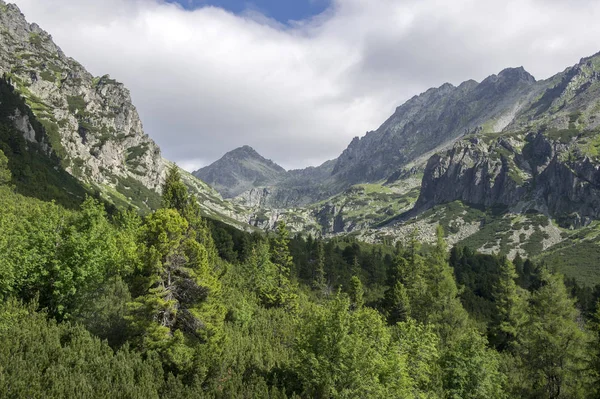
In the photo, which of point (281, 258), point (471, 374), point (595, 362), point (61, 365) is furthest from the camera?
point (281, 258)

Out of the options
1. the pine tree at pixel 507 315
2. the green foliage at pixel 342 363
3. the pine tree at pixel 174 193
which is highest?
the pine tree at pixel 174 193

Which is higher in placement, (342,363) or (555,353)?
(342,363)

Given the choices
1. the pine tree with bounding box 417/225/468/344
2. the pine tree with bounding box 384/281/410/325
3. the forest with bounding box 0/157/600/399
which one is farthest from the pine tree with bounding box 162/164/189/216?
the pine tree with bounding box 384/281/410/325

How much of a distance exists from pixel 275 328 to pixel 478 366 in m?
16.6

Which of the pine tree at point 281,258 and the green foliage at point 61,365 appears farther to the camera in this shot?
the pine tree at point 281,258

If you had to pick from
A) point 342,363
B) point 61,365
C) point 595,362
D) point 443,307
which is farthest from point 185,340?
point 443,307

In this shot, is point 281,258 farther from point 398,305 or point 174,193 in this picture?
point 398,305

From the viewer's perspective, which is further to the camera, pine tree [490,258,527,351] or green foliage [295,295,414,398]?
pine tree [490,258,527,351]

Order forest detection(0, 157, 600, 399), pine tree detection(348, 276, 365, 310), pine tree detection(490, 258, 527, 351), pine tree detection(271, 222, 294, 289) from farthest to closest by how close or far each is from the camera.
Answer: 1. pine tree detection(348, 276, 365, 310)
2. pine tree detection(271, 222, 294, 289)
3. pine tree detection(490, 258, 527, 351)
4. forest detection(0, 157, 600, 399)

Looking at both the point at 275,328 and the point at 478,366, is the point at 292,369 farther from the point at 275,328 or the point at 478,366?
the point at 478,366

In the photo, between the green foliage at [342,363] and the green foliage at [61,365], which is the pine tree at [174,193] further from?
the green foliage at [342,363]

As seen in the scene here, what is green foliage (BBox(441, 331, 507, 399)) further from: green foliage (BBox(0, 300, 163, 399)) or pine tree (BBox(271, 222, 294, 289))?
pine tree (BBox(271, 222, 294, 289))

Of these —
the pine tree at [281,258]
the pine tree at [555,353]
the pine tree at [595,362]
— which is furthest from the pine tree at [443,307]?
the pine tree at [281,258]

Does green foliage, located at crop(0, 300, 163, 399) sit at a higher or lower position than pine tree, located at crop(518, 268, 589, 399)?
higher
